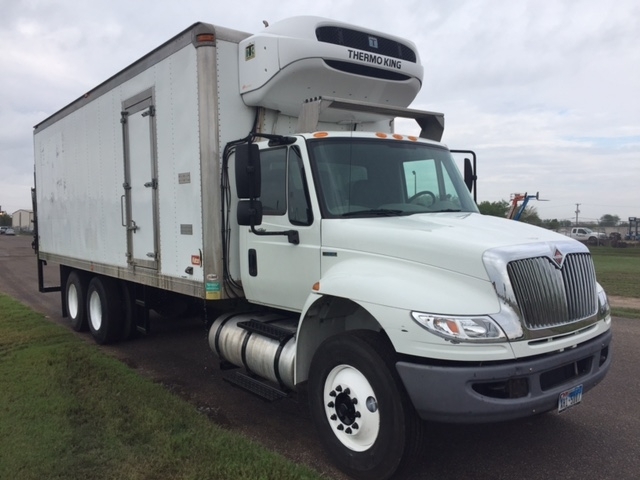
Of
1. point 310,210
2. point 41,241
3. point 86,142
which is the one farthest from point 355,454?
point 41,241

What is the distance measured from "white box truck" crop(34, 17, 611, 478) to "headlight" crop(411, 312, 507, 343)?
0.01 m

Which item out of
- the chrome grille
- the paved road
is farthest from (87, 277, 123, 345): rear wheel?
the chrome grille

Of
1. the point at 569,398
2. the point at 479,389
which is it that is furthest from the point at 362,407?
Result: the point at 569,398

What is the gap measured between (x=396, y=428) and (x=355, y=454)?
51 centimetres

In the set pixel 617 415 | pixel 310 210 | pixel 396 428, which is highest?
pixel 310 210

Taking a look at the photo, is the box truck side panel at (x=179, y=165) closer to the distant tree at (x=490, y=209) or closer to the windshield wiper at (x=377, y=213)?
the windshield wiper at (x=377, y=213)

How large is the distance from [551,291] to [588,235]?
4899 centimetres

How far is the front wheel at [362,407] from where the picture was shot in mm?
3676

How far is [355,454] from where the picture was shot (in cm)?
398

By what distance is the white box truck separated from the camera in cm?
356

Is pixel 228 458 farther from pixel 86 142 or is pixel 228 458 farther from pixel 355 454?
pixel 86 142

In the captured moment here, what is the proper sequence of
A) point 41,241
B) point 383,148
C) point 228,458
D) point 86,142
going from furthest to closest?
point 41,241 < point 86,142 < point 383,148 < point 228,458

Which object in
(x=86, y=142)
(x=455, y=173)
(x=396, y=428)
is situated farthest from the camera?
(x=86, y=142)

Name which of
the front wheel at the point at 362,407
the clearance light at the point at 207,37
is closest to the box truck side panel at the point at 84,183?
the clearance light at the point at 207,37
